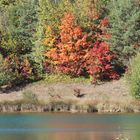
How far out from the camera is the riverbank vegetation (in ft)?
296

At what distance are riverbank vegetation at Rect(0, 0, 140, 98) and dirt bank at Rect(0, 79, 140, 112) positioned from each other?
7.50ft

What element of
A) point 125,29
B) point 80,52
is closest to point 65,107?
point 80,52

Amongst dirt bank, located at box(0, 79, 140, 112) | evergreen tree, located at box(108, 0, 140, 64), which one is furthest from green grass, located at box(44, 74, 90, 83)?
evergreen tree, located at box(108, 0, 140, 64)

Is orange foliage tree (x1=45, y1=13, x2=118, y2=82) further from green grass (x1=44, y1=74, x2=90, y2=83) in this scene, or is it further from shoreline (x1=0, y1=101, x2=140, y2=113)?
shoreline (x1=0, y1=101, x2=140, y2=113)

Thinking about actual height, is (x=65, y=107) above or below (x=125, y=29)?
below

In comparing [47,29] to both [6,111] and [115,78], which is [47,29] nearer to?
[115,78]

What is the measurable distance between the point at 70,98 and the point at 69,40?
12172 millimetres

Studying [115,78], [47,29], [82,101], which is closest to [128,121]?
[82,101]

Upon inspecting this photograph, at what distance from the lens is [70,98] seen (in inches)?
3233

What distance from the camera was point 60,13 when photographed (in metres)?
95.8

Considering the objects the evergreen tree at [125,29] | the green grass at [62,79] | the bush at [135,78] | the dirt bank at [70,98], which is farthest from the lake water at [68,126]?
the evergreen tree at [125,29]

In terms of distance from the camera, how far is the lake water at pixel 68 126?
48.4 metres

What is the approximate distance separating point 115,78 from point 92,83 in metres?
3.00

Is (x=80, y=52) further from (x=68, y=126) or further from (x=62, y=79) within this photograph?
(x=68, y=126)
